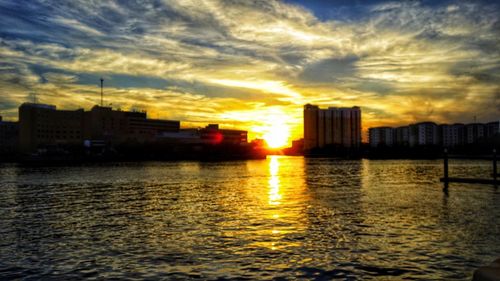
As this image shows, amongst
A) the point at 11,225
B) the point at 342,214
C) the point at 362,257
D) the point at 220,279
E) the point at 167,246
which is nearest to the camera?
the point at 220,279

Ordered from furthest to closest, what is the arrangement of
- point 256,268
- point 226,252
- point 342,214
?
point 342,214, point 226,252, point 256,268

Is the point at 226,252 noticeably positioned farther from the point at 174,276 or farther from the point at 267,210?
the point at 267,210

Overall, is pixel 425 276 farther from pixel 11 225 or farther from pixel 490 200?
pixel 490 200

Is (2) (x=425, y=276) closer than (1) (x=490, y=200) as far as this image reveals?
Yes

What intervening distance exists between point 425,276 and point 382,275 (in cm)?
148

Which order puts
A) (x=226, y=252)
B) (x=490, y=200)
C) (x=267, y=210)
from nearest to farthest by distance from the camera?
(x=226, y=252), (x=267, y=210), (x=490, y=200)

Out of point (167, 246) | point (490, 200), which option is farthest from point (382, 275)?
point (490, 200)

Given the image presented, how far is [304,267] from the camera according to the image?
634 inches

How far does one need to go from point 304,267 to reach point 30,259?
11488 millimetres

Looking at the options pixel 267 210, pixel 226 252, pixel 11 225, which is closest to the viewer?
pixel 226 252

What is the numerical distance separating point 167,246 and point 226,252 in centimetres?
318

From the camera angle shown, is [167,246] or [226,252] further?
[167,246]

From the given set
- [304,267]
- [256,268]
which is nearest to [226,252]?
[256,268]

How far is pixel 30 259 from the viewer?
17.7 m
